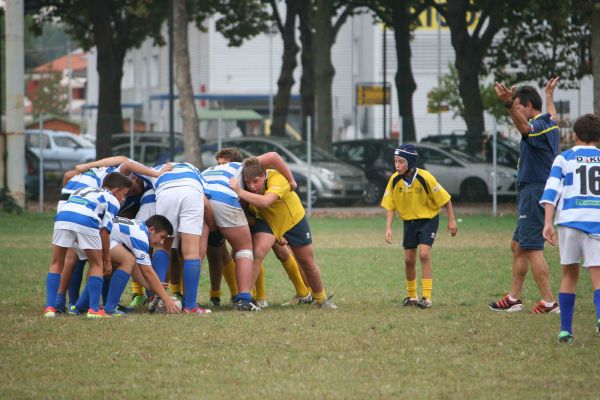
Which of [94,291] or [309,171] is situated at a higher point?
[309,171]

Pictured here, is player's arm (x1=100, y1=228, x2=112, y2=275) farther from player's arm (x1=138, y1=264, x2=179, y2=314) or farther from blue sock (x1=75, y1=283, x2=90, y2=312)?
blue sock (x1=75, y1=283, x2=90, y2=312)

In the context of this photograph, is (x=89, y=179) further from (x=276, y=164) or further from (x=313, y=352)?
(x=313, y=352)

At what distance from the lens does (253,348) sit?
9375 millimetres

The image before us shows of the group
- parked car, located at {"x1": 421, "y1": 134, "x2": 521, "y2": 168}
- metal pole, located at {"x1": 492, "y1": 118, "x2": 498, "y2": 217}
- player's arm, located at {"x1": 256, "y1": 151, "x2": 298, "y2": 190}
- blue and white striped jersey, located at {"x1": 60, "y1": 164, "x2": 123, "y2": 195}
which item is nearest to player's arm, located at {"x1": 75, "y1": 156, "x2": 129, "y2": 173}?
blue and white striped jersey, located at {"x1": 60, "y1": 164, "x2": 123, "y2": 195}

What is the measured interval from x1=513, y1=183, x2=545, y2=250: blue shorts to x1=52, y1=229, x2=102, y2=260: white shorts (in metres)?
3.96

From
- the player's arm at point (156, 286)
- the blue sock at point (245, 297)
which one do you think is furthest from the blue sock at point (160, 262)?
the blue sock at point (245, 297)

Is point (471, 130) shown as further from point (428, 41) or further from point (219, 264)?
point (428, 41)

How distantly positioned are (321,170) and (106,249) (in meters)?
20.2

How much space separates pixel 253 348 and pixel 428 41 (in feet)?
201

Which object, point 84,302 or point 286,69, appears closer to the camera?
point 84,302

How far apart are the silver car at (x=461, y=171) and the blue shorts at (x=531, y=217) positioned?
1962 centimetres

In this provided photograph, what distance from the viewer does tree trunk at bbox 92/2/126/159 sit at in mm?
33531

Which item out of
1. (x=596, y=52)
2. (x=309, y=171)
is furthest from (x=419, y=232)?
(x=309, y=171)

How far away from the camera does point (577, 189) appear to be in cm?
951
